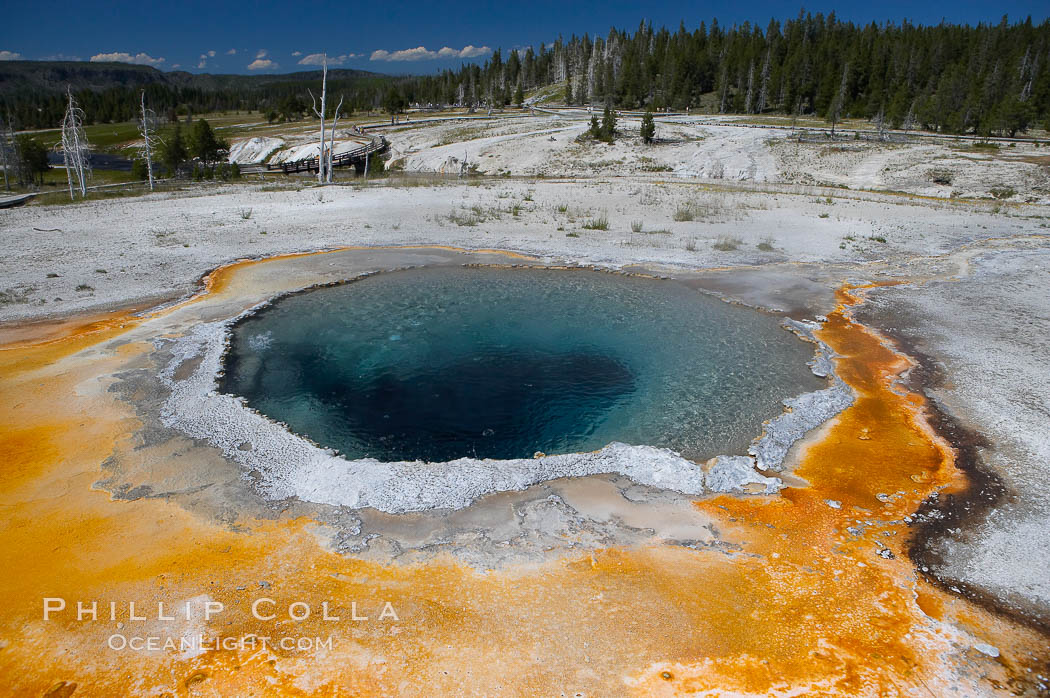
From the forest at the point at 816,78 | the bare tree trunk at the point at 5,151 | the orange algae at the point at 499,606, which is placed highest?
the forest at the point at 816,78

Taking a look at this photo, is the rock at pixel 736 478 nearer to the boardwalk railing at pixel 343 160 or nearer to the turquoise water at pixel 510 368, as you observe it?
the turquoise water at pixel 510 368

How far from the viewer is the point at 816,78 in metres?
63.5

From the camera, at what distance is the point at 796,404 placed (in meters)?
7.87

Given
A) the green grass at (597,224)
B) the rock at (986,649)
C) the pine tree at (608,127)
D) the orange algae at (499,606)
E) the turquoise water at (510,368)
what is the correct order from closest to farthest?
the orange algae at (499,606) < the rock at (986,649) < the turquoise water at (510,368) < the green grass at (597,224) < the pine tree at (608,127)

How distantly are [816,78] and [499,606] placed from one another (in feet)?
243

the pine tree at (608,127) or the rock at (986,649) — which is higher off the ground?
the pine tree at (608,127)

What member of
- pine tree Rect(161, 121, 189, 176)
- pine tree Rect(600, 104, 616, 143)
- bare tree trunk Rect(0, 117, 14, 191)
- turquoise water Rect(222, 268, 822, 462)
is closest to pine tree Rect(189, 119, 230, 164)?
pine tree Rect(161, 121, 189, 176)

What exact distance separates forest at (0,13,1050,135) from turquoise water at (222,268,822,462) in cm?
4001

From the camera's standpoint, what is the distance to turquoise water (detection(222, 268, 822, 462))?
292 inches

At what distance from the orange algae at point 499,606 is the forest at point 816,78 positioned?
45.8 m

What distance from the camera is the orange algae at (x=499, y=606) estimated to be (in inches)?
151

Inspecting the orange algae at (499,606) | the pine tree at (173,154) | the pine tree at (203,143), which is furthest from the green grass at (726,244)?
the pine tree at (173,154)

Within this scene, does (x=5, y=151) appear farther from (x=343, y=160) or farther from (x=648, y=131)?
(x=648, y=131)

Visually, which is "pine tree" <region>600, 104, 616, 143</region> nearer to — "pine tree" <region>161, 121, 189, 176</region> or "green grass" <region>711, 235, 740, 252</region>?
"green grass" <region>711, 235, 740, 252</region>
